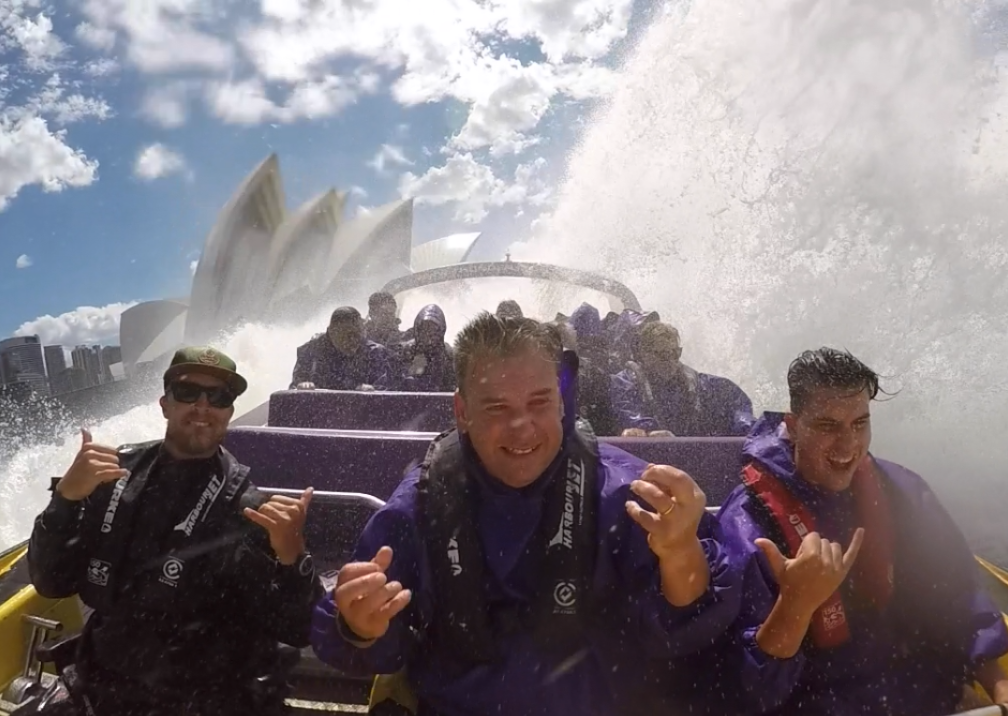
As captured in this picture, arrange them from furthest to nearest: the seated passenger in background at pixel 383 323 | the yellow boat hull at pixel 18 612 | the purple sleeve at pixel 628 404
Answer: the seated passenger in background at pixel 383 323
the purple sleeve at pixel 628 404
the yellow boat hull at pixel 18 612

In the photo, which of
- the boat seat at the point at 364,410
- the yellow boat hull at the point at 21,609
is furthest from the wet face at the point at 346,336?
the yellow boat hull at the point at 21,609

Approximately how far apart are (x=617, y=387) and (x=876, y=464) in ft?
7.81

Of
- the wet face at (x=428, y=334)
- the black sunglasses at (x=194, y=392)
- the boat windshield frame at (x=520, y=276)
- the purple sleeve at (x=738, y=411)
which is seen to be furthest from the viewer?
the boat windshield frame at (x=520, y=276)

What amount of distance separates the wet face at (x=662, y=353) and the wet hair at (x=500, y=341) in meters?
2.56

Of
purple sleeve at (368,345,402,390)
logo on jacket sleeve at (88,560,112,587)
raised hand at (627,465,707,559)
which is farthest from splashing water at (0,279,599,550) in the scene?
logo on jacket sleeve at (88,560,112,587)

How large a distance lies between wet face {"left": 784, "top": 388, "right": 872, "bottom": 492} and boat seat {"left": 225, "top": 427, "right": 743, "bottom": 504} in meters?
0.79

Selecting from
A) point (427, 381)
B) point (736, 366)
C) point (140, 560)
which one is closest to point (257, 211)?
point (736, 366)

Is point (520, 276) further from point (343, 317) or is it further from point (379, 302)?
point (343, 317)

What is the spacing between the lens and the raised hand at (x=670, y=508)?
3.92ft

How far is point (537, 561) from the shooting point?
4.55 feet

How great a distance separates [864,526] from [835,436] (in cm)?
22

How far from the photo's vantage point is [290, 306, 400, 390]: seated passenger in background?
5.04 meters

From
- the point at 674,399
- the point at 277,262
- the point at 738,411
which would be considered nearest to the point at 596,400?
the point at 674,399

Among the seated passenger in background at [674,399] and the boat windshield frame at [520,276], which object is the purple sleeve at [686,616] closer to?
the seated passenger in background at [674,399]
